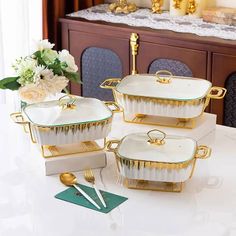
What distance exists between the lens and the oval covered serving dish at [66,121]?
→ 185 cm

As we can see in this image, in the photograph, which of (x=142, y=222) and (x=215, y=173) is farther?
(x=215, y=173)

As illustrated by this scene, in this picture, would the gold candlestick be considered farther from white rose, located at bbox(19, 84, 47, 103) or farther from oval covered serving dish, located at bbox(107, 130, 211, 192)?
oval covered serving dish, located at bbox(107, 130, 211, 192)

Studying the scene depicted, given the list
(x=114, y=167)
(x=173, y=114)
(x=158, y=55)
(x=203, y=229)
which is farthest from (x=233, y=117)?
(x=203, y=229)

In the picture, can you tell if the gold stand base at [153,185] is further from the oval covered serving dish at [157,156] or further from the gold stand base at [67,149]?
the gold stand base at [67,149]

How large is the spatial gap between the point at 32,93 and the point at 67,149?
0.24m

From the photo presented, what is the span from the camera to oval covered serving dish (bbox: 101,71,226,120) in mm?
2049

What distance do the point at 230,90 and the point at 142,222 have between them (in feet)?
5.77

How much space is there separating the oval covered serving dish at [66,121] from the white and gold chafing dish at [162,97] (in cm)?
12

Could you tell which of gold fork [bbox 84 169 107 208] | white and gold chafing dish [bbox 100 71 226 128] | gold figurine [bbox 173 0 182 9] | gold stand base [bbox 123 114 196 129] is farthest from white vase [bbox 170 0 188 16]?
gold fork [bbox 84 169 107 208]

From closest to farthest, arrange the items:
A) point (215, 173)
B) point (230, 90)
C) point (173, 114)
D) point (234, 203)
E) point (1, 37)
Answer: point (234, 203), point (215, 173), point (173, 114), point (230, 90), point (1, 37)

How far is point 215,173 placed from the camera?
1871 mm

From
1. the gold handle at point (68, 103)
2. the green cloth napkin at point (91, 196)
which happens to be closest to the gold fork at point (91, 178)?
the green cloth napkin at point (91, 196)

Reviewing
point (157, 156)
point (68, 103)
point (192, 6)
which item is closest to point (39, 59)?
point (68, 103)

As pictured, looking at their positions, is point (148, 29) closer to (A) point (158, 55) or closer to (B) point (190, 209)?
(A) point (158, 55)
